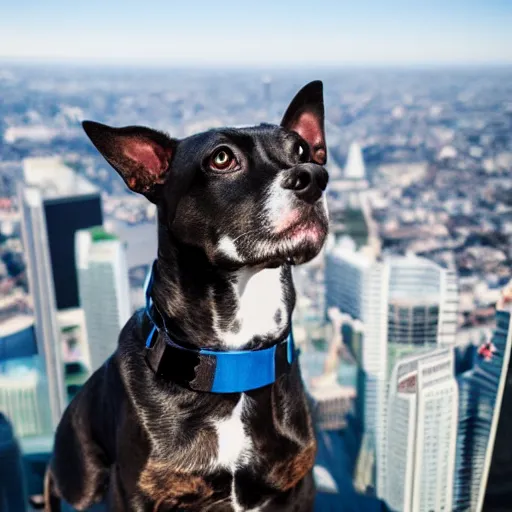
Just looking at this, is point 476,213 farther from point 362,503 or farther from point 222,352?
point 222,352

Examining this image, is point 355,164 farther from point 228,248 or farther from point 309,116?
point 228,248

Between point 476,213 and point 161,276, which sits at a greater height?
point 161,276

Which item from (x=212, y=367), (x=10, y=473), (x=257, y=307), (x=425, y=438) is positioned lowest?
(x=10, y=473)

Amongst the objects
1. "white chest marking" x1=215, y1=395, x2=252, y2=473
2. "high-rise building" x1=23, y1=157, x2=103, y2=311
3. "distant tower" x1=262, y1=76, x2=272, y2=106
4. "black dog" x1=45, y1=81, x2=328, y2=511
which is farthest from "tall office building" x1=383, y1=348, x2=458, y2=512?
"distant tower" x1=262, y1=76, x2=272, y2=106

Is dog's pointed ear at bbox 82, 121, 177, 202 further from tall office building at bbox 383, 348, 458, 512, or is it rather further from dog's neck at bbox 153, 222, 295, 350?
tall office building at bbox 383, 348, 458, 512

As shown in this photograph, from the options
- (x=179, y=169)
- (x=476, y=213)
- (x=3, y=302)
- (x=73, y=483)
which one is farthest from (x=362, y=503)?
(x=476, y=213)

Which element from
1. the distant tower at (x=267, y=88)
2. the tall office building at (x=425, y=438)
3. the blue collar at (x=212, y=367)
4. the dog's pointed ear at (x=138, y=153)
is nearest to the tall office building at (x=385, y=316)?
the tall office building at (x=425, y=438)

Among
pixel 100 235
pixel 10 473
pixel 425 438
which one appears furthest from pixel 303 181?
pixel 100 235
